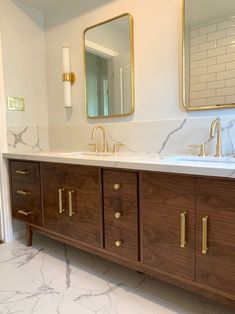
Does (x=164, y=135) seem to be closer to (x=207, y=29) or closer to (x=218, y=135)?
(x=218, y=135)

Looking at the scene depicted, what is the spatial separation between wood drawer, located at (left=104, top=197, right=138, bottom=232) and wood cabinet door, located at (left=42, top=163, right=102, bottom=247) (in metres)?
0.06

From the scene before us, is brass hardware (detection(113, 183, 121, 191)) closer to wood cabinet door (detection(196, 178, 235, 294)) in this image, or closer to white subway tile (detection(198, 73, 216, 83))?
wood cabinet door (detection(196, 178, 235, 294))

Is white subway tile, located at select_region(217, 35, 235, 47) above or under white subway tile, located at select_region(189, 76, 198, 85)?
above

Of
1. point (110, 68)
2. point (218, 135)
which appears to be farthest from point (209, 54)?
point (110, 68)

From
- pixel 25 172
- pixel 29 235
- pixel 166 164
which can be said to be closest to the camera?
pixel 166 164

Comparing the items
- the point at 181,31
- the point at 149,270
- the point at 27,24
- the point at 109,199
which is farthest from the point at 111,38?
the point at 149,270

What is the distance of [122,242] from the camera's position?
4.45ft

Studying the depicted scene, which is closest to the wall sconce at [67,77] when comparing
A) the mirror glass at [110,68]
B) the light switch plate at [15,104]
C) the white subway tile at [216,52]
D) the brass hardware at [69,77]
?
the brass hardware at [69,77]

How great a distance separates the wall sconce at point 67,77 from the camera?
215cm

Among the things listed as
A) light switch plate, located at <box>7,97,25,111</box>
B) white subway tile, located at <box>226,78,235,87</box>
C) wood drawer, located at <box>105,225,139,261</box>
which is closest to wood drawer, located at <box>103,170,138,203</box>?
wood drawer, located at <box>105,225,139,261</box>

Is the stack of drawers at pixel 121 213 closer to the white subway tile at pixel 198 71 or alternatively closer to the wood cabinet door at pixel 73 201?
the wood cabinet door at pixel 73 201

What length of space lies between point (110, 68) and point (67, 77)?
42 centimetres

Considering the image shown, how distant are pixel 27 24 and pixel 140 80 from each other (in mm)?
1205

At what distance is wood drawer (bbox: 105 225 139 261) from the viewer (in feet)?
4.28
